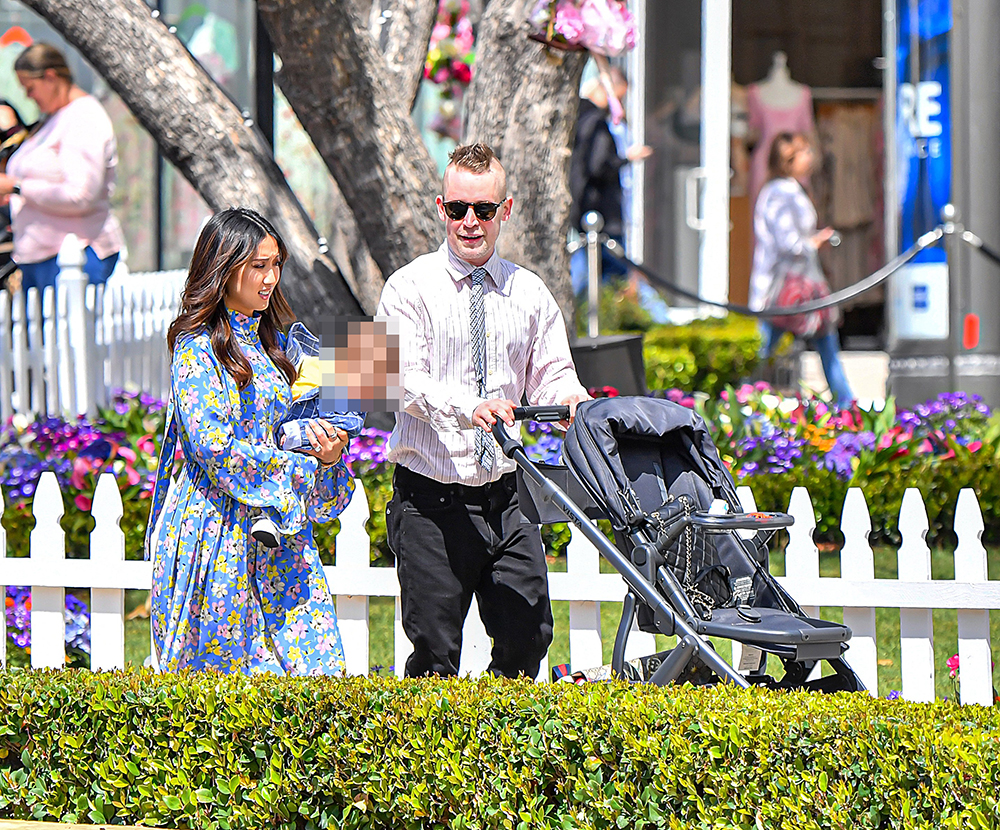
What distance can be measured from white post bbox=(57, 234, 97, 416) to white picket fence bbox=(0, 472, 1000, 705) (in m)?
3.21

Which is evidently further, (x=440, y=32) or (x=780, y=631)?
(x=440, y=32)

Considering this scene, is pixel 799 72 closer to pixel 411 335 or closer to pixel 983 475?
pixel 983 475

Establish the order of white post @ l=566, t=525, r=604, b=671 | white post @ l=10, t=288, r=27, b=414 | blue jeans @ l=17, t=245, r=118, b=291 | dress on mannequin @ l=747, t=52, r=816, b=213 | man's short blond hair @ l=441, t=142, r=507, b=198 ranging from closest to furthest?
man's short blond hair @ l=441, t=142, r=507, b=198 < white post @ l=566, t=525, r=604, b=671 < white post @ l=10, t=288, r=27, b=414 < blue jeans @ l=17, t=245, r=118, b=291 < dress on mannequin @ l=747, t=52, r=816, b=213

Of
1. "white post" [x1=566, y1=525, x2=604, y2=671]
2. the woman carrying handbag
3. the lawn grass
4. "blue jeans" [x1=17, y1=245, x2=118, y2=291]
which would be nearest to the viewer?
"white post" [x1=566, y1=525, x2=604, y2=671]

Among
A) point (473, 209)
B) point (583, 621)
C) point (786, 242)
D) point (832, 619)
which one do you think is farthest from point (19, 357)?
point (786, 242)

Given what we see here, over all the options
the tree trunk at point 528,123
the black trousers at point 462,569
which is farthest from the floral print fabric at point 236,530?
the tree trunk at point 528,123

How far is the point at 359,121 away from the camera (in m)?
6.65

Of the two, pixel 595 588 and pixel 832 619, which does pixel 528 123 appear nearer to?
pixel 832 619

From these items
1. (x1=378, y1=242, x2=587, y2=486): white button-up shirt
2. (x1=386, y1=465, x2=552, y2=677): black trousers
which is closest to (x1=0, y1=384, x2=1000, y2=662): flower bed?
(x1=386, y1=465, x2=552, y2=677): black trousers

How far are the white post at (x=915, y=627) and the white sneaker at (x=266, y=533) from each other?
6.70ft

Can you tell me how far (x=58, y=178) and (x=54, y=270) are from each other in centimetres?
61

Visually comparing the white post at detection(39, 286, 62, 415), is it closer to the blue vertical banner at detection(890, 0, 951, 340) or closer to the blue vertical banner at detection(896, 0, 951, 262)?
the blue vertical banner at detection(890, 0, 951, 340)

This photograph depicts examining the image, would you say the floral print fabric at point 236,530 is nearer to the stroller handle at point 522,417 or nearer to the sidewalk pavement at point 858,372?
the stroller handle at point 522,417

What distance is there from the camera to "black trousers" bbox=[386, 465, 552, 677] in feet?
13.5
